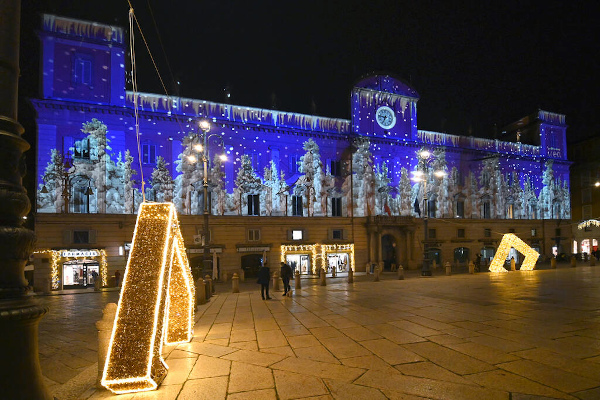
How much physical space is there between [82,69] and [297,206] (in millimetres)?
19406

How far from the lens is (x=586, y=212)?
53094mm

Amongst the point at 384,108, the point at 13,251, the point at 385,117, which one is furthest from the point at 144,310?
the point at 384,108

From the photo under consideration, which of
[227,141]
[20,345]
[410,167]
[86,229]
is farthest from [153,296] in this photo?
[410,167]

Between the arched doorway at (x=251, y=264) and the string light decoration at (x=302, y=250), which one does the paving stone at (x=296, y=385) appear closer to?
the arched doorway at (x=251, y=264)

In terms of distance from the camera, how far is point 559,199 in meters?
47.4

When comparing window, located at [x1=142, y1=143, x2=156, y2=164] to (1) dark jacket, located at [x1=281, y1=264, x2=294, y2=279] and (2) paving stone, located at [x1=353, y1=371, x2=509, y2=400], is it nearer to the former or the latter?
(1) dark jacket, located at [x1=281, y1=264, x2=294, y2=279]

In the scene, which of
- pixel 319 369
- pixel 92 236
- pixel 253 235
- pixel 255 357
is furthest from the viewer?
pixel 253 235

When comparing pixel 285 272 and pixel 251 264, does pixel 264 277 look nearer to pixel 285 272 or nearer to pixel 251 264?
pixel 285 272

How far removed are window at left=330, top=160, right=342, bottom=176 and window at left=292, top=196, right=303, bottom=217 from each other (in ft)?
14.0

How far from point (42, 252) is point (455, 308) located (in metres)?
25.8

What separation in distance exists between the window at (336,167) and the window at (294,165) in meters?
3.58

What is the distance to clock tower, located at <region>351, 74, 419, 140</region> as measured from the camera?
3747 centimetres

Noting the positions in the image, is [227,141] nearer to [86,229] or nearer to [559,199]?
[86,229]

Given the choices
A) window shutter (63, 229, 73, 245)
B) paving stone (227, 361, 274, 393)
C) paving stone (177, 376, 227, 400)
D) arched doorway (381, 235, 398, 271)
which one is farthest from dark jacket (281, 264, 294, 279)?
arched doorway (381, 235, 398, 271)
